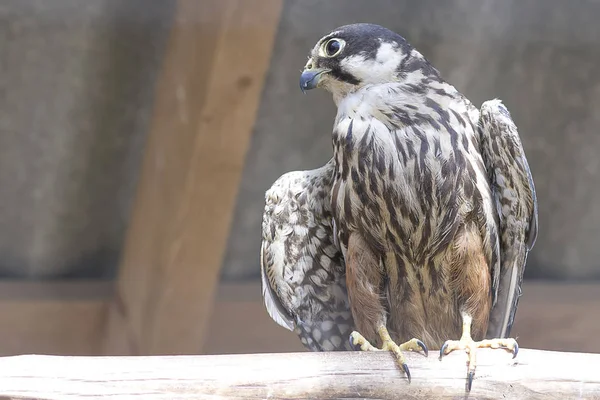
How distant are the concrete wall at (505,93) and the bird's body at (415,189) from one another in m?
0.77

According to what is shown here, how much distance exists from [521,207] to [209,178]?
123 centimetres

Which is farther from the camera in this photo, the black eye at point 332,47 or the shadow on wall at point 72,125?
the shadow on wall at point 72,125

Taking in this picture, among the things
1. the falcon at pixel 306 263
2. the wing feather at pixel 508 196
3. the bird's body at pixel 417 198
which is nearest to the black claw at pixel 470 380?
the bird's body at pixel 417 198

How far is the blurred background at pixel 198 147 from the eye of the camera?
3.04m

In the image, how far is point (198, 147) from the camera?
303 centimetres

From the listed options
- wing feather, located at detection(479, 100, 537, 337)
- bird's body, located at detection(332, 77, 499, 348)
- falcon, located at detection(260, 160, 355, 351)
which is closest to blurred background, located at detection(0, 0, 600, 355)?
falcon, located at detection(260, 160, 355, 351)

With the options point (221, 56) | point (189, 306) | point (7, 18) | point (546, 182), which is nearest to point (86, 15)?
point (7, 18)

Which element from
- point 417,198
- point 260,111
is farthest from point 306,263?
point 260,111

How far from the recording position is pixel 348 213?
233cm

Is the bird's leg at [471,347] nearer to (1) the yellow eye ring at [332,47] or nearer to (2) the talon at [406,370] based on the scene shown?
(2) the talon at [406,370]

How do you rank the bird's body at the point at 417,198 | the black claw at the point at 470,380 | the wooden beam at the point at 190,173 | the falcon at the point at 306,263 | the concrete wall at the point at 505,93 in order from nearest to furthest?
1. the black claw at the point at 470,380
2. the bird's body at the point at 417,198
3. the falcon at the point at 306,263
4. the wooden beam at the point at 190,173
5. the concrete wall at the point at 505,93

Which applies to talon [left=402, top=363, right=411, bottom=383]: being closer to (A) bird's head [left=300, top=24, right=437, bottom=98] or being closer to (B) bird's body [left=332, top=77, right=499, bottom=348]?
(B) bird's body [left=332, top=77, right=499, bottom=348]

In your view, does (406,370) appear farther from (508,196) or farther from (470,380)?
(508,196)

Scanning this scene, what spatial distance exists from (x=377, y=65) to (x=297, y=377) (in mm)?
879
